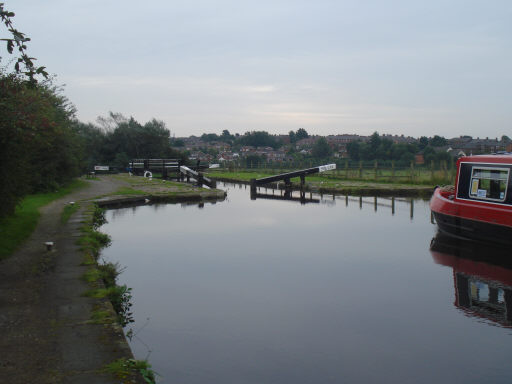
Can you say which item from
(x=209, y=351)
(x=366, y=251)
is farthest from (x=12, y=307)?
(x=366, y=251)

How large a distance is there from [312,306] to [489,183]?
304 inches

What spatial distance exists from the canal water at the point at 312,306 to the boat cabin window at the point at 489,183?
155cm

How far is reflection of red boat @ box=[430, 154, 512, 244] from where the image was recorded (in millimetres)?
12734

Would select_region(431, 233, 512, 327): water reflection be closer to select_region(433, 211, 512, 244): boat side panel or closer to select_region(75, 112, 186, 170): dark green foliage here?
select_region(433, 211, 512, 244): boat side panel

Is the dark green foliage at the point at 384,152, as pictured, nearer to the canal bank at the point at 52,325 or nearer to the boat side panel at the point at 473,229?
the boat side panel at the point at 473,229

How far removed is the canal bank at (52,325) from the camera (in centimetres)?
478

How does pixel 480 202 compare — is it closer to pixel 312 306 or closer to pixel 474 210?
pixel 474 210

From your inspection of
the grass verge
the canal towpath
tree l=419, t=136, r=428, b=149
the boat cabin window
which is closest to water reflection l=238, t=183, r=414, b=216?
the boat cabin window

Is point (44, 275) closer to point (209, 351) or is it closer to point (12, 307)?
point (12, 307)

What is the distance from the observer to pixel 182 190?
27.6m

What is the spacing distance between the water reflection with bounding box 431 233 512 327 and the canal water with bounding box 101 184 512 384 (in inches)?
→ 1.5

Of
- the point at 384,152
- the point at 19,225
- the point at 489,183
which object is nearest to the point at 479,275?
the point at 489,183

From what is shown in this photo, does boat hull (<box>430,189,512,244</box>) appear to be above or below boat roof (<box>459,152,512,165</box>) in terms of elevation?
below

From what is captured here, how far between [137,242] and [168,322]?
6817mm
